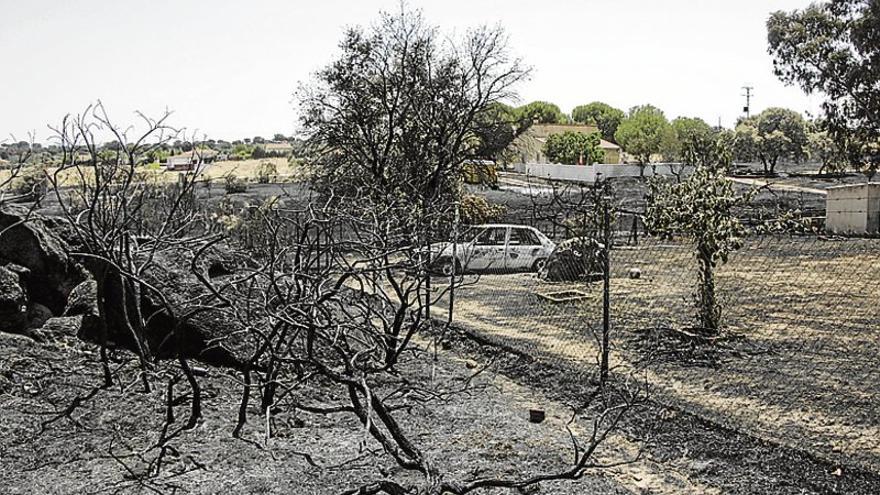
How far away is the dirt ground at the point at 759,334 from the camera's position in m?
6.68

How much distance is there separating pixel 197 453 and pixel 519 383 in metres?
3.53

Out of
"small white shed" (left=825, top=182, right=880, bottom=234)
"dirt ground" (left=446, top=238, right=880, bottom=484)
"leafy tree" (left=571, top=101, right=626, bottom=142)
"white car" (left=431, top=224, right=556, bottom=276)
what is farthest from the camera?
"leafy tree" (left=571, top=101, right=626, bottom=142)

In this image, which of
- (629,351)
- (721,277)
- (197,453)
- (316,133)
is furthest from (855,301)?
(316,133)

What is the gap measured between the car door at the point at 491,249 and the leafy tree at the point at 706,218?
815cm

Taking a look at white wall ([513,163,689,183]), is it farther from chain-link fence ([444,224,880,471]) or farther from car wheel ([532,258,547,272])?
chain-link fence ([444,224,880,471])

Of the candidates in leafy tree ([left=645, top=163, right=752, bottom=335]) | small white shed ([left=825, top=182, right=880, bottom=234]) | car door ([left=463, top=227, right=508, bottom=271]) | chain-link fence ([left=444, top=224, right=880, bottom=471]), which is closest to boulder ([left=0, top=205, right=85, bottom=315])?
chain-link fence ([left=444, top=224, right=880, bottom=471])

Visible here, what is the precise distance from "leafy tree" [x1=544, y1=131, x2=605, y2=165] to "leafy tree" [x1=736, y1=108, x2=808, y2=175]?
12.0 m

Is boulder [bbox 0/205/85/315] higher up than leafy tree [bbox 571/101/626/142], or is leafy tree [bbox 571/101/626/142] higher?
leafy tree [bbox 571/101/626/142]

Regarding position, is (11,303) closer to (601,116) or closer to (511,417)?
(511,417)

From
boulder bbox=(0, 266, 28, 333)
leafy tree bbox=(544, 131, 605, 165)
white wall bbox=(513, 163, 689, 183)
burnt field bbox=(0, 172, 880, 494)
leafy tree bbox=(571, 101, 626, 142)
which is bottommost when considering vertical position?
burnt field bbox=(0, 172, 880, 494)

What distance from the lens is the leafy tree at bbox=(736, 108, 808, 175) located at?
61025 mm

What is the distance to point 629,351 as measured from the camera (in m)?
9.58

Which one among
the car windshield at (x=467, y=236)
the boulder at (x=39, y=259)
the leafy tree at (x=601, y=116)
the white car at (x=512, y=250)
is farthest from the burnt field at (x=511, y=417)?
the leafy tree at (x=601, y=116)

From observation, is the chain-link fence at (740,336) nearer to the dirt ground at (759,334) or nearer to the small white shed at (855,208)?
the dirt ground at (759,334)
